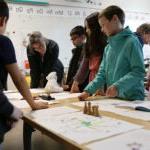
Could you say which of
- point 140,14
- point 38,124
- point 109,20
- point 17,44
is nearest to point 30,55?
point 17,44

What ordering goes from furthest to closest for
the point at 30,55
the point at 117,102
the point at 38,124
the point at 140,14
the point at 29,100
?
the point at 140,14, the point at 30,55, the point at 117,102, the point at 29,100, the point at 38,124

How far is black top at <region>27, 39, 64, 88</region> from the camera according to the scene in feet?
8.50

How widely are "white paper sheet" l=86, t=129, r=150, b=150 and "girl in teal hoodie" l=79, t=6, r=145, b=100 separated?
1.94 feet

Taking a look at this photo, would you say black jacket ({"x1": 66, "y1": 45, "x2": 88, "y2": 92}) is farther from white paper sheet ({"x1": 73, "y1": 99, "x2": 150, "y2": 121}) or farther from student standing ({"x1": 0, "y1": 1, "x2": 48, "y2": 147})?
student standing ({"x1": 0, "y1": 1, "x2": 48, "y2": 147})

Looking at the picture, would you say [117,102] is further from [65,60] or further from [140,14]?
[140,14]

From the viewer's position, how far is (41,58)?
2.66 metres

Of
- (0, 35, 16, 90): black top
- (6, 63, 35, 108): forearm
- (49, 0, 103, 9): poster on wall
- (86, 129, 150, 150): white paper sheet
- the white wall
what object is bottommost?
(86, 129, 150, 150): white paper sheet

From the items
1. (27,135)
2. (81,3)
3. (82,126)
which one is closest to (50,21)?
(81,3)

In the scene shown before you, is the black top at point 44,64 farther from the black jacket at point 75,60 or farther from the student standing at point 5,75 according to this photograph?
the student standing at point 5,75

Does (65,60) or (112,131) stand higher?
(65,60)

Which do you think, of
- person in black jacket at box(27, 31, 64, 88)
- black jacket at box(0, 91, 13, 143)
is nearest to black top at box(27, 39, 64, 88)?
person in black jacket at box(27, 31, 64, 88)

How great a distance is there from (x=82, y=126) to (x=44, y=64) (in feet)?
5.31

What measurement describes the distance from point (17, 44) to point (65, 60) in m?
0.78

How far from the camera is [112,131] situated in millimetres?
1005
